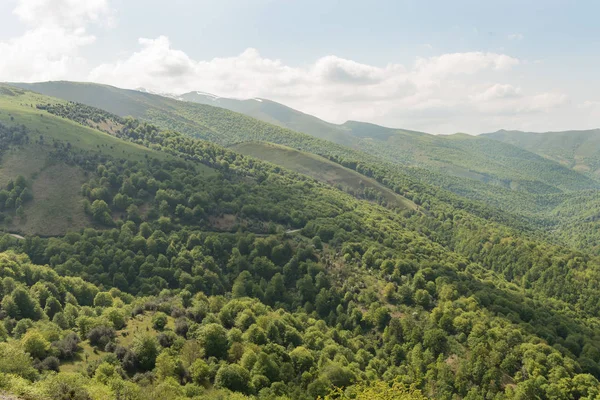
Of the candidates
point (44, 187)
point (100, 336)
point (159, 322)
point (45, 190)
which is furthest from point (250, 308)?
point (44, 187)

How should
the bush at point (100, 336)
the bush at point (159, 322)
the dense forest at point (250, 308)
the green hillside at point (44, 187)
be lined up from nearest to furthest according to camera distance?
the dense forest at point (250, 308)
the bush at point (100, 336)
the bush at point (159, 322)
the green hillside at point (44, 187)

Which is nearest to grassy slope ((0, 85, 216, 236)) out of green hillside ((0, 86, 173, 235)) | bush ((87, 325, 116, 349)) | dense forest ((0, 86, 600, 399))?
green hillside ((0, 86, 173, 235))

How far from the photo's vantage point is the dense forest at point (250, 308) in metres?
65.3

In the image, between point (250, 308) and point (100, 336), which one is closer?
point (100, 336)

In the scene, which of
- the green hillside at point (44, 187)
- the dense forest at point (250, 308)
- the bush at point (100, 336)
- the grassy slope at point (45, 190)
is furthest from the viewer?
the green hillside at point (44, 187)

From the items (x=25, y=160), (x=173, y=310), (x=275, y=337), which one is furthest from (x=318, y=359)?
(x=25, y=160)

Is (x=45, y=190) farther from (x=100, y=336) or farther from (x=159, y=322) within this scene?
(x=100, y=336)

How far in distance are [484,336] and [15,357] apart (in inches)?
3926

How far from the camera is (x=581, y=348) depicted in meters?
113

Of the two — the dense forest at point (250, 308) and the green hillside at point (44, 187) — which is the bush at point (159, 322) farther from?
the green hillside at point (44, 187)

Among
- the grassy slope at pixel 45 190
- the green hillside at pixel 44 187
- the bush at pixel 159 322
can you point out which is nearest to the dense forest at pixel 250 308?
the bush at pixel 159 322

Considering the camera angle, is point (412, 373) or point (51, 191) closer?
point (412, 373)

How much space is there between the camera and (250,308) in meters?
105

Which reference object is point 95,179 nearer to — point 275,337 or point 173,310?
point 173,310
